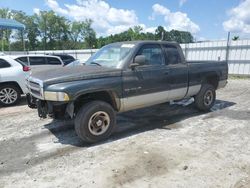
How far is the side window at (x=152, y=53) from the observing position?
229 inches

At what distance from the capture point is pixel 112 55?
5.82m

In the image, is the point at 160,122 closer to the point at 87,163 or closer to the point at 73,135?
the point at 73,135

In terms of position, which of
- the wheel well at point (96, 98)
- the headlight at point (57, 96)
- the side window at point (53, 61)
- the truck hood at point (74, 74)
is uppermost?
the side window at point (53, 61)

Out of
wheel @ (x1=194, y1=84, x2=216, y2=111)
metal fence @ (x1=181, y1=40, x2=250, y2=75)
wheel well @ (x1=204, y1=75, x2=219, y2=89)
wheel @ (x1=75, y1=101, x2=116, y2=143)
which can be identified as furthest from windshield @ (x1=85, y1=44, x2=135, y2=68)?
metal fence @ (x1=181, y1=40, x2=250, y2=75)

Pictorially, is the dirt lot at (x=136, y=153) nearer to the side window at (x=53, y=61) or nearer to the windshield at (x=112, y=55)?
the windshield at (x=112, y=55)

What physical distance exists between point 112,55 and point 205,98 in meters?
3.00

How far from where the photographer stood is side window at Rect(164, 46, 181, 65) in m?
6.28

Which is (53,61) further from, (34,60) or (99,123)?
(99,123)

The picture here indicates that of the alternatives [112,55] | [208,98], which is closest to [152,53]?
[112,55]

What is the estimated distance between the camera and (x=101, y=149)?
15.5 ft

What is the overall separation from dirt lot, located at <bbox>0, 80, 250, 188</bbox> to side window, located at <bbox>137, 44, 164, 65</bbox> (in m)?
1.43

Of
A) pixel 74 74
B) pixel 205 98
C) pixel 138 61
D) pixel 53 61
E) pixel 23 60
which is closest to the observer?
pixel 74 74

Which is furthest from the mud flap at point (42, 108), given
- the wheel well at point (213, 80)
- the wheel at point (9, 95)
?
the wheel well at point (213, 80)

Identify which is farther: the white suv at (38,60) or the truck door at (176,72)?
the white suv at (38,60)
